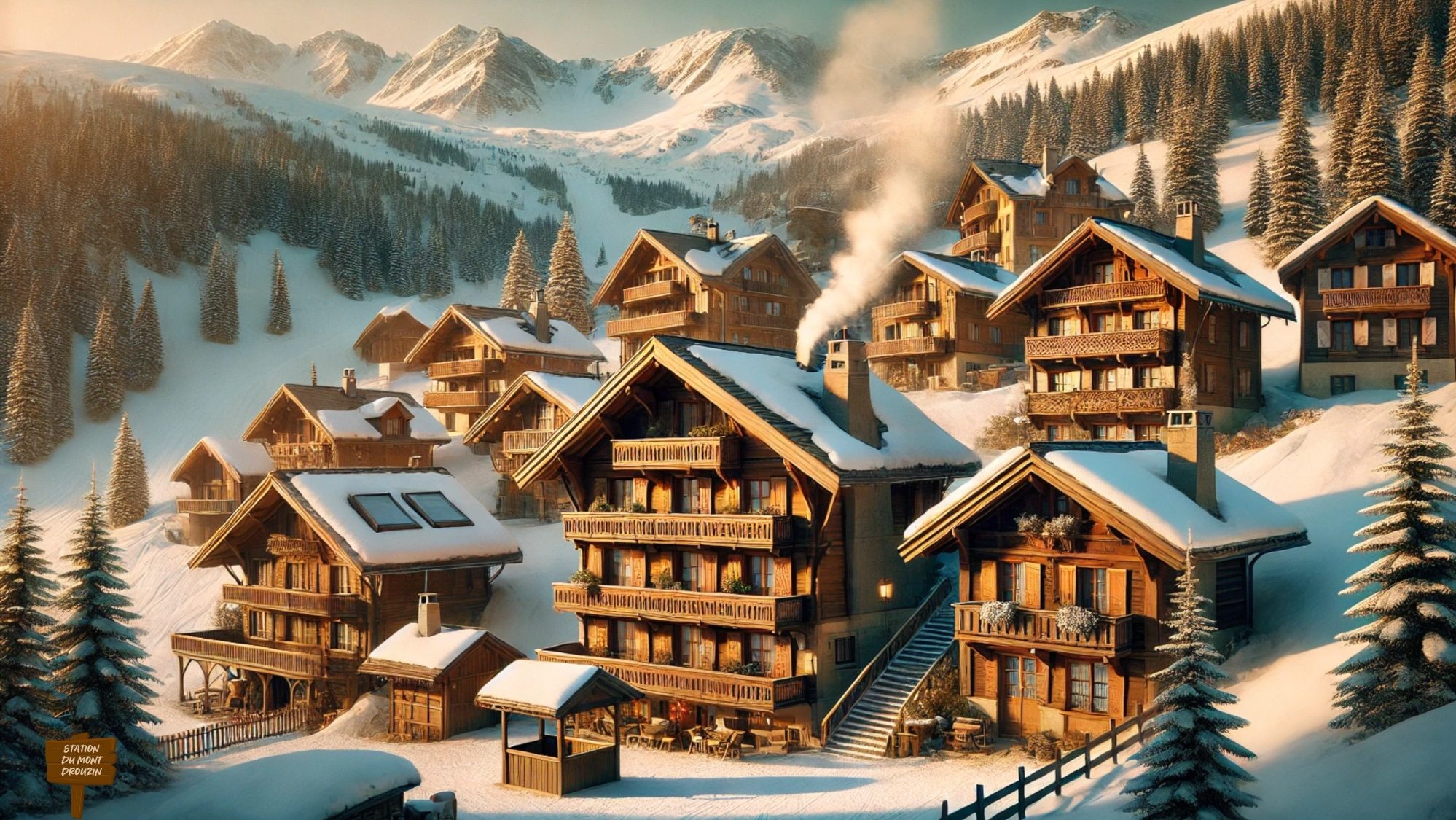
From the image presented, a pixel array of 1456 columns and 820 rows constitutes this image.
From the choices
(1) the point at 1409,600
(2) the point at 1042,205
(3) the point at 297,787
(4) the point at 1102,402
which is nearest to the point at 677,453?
(3) the point at 297,787

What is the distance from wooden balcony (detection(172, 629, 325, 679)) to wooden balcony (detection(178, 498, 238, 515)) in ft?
46.1

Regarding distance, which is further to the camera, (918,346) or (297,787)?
(918,346)

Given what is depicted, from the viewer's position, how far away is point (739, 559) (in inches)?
1405

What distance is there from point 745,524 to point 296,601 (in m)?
19.7

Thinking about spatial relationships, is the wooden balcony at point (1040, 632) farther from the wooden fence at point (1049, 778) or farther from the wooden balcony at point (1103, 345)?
the wooden balcony at point (1103, 345)

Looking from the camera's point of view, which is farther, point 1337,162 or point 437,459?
point 1337,162

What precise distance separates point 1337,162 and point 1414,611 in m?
61.1

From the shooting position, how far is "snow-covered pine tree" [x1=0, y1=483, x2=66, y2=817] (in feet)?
84.0

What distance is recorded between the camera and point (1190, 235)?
4716 centimetres

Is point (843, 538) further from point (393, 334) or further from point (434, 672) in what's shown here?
point (393, 334)

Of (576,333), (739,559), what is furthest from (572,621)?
(576,333)

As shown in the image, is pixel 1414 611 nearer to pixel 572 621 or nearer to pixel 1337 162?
pixel 572 621

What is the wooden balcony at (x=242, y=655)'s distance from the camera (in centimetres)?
4284

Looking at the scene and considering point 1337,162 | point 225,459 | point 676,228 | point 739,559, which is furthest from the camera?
point 676,228
